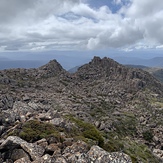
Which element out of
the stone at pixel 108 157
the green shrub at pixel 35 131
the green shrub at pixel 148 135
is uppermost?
the stone at pixel 108 157

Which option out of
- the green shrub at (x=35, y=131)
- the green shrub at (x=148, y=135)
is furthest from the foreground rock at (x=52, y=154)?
the green shrub at (x=148, y=135)

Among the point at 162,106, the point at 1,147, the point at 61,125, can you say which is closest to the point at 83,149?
the point at 1,147

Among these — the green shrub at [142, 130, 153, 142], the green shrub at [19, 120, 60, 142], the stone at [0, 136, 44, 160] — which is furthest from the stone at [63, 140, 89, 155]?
the green shrub at [142, 130, 153, 142]

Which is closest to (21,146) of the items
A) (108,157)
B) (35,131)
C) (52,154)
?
(52,154)

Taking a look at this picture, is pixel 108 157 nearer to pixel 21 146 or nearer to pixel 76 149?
pixel 76 149

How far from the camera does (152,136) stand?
272ft

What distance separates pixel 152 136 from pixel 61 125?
5052 centimetres

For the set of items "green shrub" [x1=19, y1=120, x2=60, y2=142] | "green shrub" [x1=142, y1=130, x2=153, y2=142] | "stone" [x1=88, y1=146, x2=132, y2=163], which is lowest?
"green shrub" [x1=142, y1=130, x2=153, y2=142]

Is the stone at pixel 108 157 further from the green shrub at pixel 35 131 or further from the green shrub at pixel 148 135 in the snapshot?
the green shrub at pixel 148 135

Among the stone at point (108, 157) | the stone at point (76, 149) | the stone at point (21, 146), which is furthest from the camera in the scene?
the stone at point (76, 149)

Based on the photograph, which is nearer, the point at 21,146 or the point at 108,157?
the point at 108,157

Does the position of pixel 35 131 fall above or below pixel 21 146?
below

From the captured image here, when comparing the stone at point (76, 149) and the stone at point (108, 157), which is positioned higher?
the stone at point (108, 157)

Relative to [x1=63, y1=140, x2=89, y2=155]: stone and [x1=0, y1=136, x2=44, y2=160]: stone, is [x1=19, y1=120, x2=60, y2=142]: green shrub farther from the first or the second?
[x1=63, y1=140, x2=89, y2=155]: stone
